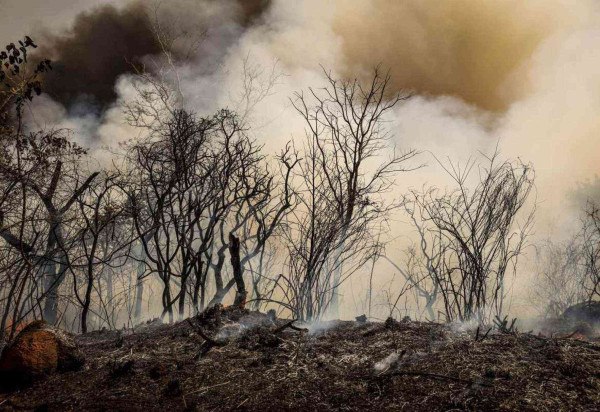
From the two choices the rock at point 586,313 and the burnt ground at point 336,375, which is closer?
the burnt ground at point 336,375

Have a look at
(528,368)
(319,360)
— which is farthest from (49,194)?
(528,368)

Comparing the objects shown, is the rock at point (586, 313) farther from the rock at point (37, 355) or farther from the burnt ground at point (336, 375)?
the rock at point (37, 355)

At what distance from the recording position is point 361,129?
252 inches

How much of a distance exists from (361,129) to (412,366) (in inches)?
180

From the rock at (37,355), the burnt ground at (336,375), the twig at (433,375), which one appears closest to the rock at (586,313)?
the burnt ground at (336,375)

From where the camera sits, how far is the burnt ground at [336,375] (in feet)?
6.97

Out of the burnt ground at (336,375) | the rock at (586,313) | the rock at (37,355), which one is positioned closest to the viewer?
the burnt ground at (336,375)

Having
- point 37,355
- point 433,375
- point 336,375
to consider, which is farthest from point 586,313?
point 37,355

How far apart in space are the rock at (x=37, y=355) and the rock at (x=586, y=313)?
359 inches

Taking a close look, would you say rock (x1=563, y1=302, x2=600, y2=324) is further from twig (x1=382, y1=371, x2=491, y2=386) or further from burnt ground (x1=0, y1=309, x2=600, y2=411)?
twig (x1=382, y1=371, x2=491, y2=386)

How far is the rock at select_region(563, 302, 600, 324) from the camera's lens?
818 cm

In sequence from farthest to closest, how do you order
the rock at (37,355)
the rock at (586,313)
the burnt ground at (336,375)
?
1. the rock at (586,313)
2. the rock at (37,355)
3. the burnt ground at (336,375)

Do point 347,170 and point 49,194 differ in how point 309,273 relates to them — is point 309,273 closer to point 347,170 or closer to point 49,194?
point 347,170

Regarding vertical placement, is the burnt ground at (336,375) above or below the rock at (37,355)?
below
